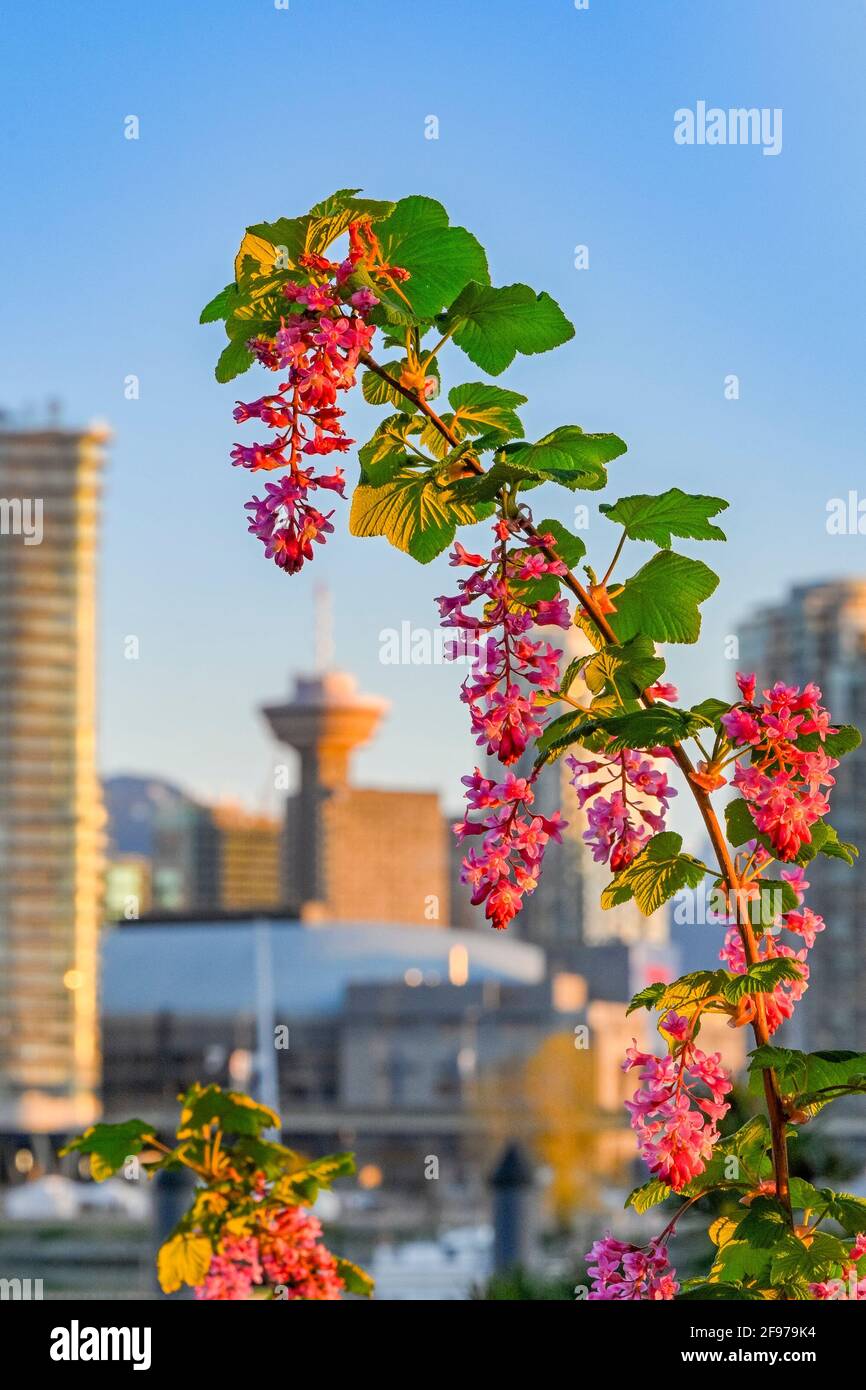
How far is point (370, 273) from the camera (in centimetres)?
127

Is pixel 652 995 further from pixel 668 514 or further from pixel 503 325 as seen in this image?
pixel 503 325

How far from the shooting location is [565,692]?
1301 mm

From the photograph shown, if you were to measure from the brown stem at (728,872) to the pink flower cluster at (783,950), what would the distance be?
0.06 feet

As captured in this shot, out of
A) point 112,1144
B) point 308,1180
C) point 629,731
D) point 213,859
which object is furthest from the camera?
point 213,859

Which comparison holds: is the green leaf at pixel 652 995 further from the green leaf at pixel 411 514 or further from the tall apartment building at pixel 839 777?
the tall apartment building at pixel 839 777

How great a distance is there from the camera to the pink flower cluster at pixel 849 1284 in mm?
1258

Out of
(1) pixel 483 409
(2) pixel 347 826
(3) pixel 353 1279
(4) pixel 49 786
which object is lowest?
(3) pixel 353 1279

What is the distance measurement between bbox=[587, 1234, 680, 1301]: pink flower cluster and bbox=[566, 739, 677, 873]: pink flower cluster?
0.80ft

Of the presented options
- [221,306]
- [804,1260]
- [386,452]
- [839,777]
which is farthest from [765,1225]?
[839,777]

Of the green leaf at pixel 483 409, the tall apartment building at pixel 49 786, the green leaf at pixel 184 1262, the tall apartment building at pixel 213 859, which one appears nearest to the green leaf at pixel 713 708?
the green leaf at pixel 483 409

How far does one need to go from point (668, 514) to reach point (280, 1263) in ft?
3.63
